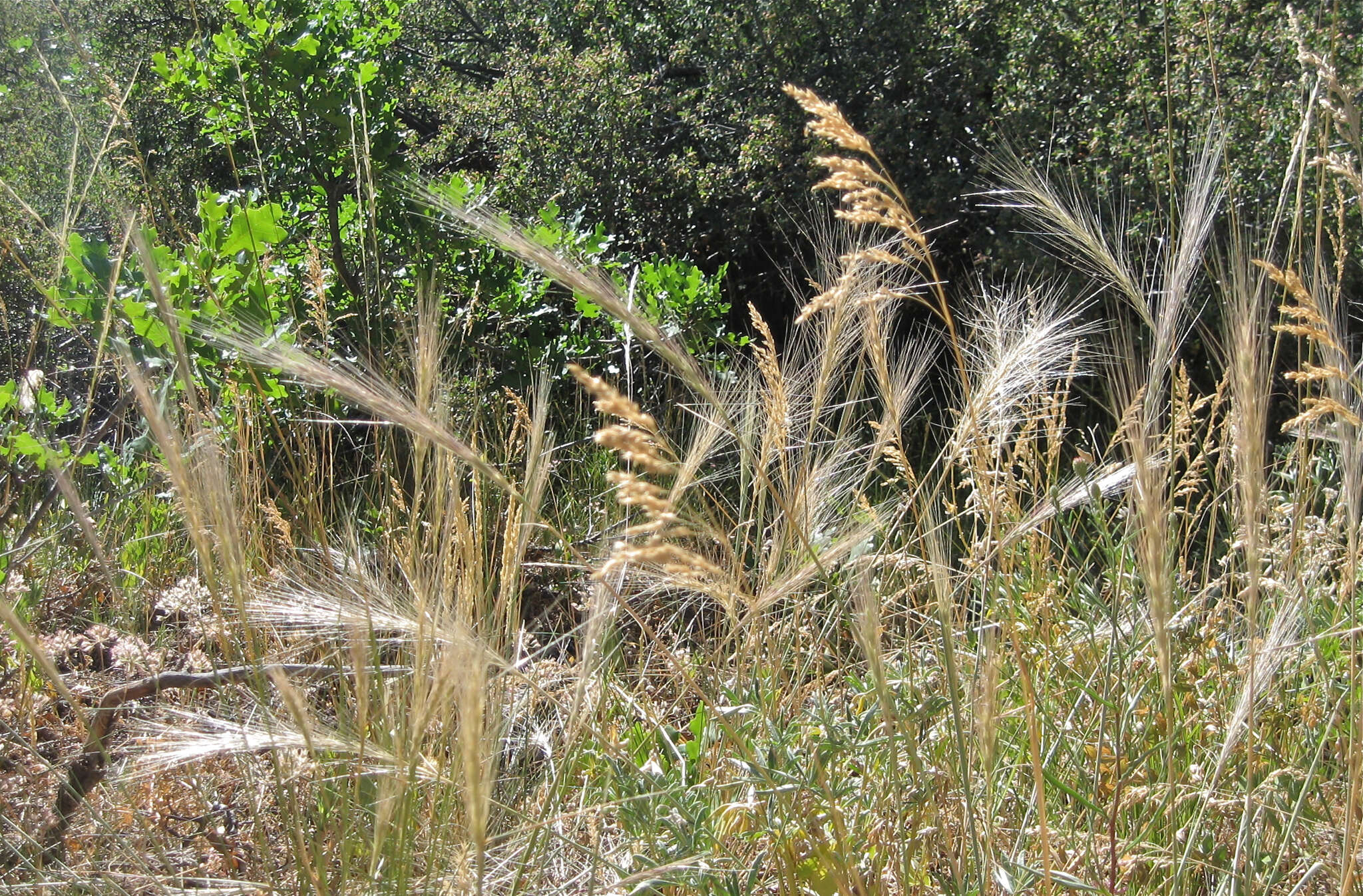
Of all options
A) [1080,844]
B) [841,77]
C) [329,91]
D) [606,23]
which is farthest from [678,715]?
[606,23]

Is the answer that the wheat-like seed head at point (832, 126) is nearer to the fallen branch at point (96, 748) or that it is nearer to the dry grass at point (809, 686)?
the dry grass at point (809, 686)

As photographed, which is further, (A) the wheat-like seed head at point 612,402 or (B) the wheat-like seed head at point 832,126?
(B) the wheat-like seed head at point 832,126

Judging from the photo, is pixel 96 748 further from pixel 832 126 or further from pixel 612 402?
pixel 832 126

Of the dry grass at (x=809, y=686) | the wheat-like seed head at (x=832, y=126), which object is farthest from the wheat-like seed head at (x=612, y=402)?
the wheat-like seed head at (x=832, y=126)

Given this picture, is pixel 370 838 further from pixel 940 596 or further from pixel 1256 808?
pixel 1256 808

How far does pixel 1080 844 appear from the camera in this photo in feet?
4.90

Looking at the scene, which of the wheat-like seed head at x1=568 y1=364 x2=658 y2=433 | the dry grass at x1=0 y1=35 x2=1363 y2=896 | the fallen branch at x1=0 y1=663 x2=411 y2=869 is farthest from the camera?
the fallen branch at x1=0 y1=663 x2=411 y2=869

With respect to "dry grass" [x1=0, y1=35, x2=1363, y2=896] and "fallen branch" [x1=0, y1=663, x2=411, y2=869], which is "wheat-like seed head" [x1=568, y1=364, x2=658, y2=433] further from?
"fallen branch" [x1=0, y1=663, x2=411, y2=869]

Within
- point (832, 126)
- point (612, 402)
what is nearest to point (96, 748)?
point (612, 402)

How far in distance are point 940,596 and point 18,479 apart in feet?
6.81

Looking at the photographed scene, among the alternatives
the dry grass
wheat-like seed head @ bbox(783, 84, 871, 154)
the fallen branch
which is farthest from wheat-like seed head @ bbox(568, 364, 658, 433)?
the fallen branch

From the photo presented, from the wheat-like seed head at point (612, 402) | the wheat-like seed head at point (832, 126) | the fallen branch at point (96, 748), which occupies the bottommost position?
the fallen branch at point (96, 748)

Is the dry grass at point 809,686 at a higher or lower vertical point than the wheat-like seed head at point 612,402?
lower

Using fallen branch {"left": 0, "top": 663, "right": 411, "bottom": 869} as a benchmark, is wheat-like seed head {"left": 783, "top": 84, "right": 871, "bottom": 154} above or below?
above
